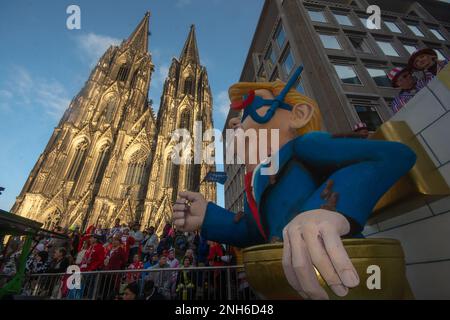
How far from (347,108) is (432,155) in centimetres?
667

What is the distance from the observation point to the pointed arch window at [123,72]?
110 feet

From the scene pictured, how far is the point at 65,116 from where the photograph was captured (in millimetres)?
28734

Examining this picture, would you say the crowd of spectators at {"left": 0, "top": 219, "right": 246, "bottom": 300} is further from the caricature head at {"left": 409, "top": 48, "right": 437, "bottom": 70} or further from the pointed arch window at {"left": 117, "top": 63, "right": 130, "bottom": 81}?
the pointed arch window at {"left": 117, "top": 63, "right": 130, "bottom": 81}

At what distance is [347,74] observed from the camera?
27.2 ft

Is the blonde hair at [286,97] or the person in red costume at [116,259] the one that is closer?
the blonde hair at [286,97]

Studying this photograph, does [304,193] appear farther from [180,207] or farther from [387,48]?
[387,48]

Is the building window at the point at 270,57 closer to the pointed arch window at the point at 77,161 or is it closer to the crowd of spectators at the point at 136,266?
the crowd of spectators at the point at 136,266

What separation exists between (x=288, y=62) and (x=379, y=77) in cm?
372

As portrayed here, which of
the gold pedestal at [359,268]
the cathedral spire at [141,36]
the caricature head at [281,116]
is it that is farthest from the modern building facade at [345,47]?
the cathedral spire at [141,36]

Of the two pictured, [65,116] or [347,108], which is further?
[65,116]

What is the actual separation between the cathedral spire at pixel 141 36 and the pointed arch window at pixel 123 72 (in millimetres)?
6323

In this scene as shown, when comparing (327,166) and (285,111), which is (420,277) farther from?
(285,111)

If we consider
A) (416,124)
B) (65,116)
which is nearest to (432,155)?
(416,124)

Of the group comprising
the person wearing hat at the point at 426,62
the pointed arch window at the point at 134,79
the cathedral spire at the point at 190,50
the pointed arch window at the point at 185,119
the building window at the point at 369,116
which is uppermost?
the cathedral spire at the point at 190,50
